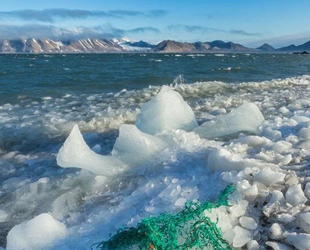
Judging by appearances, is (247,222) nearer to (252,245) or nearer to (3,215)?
(252,245)

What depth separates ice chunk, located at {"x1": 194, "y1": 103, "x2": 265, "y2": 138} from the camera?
451cm

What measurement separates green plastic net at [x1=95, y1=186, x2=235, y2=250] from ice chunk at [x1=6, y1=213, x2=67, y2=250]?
576mm

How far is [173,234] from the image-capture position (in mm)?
1930

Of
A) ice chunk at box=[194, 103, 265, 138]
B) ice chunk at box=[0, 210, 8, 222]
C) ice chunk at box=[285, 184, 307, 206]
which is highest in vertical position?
ice chunk at box=[285, 184, 307, 206]

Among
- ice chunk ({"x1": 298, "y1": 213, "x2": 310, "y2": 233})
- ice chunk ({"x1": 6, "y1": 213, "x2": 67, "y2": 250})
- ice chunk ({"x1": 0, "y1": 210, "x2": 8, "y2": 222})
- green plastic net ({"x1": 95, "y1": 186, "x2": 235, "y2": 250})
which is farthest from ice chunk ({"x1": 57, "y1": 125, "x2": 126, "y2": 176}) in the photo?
ice chunk ({"x1": 298, "y1": 213, "x2": 310, "y2": 233})

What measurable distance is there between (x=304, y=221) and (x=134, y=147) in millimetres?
1852

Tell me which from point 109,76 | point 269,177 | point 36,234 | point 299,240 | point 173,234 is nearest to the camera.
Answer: point 173,234

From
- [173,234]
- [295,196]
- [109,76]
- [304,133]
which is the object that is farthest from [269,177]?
[109,76]

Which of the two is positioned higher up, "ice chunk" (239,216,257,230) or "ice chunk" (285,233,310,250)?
"ice chunk" (285,233,310,250)

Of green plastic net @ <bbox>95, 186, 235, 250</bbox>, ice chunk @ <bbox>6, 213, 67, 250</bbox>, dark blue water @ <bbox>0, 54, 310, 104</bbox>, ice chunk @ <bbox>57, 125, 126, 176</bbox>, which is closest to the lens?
green plastic net @ <bbox>95, 186, 235, 250</bbox>

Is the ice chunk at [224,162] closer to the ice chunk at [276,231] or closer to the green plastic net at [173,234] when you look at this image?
the ice chunk at [276,231]

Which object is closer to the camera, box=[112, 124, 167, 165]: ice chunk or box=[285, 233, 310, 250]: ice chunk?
box=[285, 233, 310, 250]: ice chunk

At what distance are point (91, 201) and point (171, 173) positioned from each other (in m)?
0.74

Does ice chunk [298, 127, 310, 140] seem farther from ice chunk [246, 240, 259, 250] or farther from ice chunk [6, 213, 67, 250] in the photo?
ice chunk [6, 213, 67, 250]
